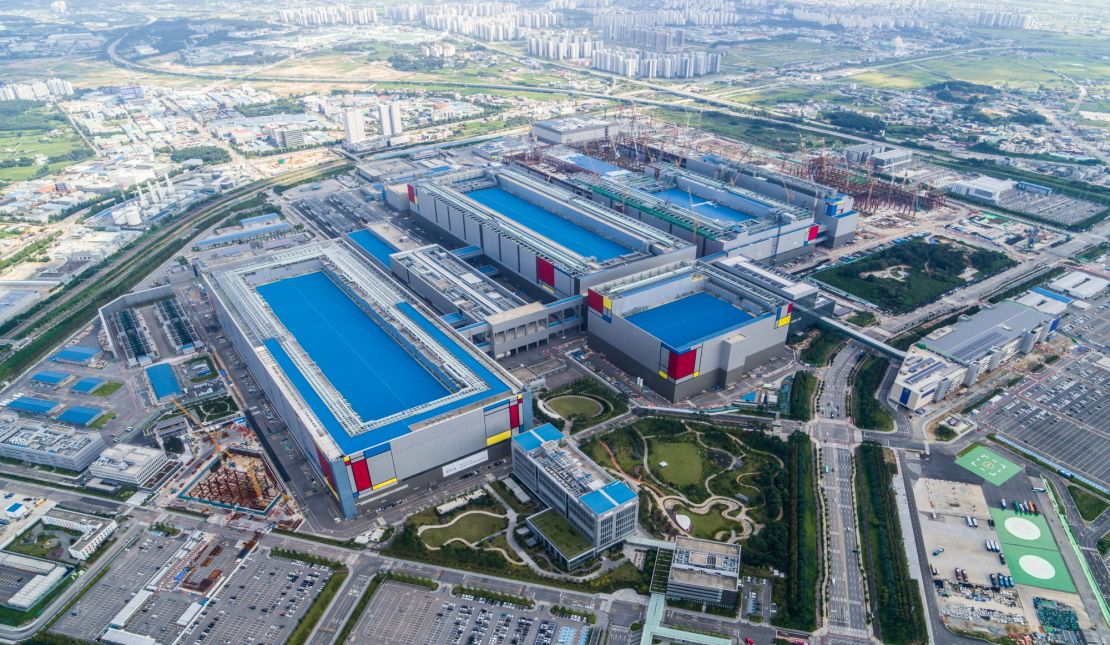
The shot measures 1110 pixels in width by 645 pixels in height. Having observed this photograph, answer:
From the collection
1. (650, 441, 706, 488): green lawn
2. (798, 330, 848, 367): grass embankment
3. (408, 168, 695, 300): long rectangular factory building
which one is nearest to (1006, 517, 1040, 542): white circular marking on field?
(650, 441, 706, 488): green lawn

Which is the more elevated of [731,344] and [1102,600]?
[731,344]

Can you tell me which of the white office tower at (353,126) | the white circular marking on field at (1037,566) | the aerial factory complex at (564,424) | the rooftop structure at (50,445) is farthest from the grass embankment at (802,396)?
the white office tower at (353,126)

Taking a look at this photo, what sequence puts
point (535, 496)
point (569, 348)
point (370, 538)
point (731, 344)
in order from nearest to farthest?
point (370, 538)
point (535, 496)
point (731, 344)
point (569, 348)

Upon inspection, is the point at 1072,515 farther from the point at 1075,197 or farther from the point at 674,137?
the point at 674,137

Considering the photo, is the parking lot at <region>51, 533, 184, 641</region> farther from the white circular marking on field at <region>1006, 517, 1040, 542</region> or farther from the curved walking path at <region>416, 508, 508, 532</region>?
the white circular marking on field at <region>1006, 517, 1040, 542</region>

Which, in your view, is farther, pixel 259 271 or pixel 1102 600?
pixel 259 271

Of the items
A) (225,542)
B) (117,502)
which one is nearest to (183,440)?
(117,502)
